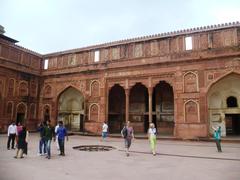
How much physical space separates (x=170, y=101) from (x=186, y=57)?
5504mm

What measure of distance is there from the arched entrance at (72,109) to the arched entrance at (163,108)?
26.2ft

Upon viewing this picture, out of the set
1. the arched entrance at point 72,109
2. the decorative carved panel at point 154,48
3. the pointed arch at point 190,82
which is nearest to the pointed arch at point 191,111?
the pointed arch at point 190,82

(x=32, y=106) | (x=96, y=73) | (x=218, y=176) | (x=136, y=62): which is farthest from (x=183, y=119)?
(x=32, y=106)

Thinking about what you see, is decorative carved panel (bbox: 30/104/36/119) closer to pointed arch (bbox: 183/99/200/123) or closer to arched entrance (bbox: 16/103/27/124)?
arched entrance (bbox: 16/103/27/124)

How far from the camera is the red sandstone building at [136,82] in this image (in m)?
16.8

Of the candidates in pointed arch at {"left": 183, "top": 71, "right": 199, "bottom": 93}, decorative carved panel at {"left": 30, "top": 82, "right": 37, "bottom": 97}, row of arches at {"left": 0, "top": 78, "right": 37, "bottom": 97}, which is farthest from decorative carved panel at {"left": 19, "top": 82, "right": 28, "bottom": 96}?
pointed arch at {"left": 183, "top": 71, "right": 199, "bottom": 93}

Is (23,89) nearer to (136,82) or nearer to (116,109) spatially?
(116,109)

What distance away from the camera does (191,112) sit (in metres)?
16.9

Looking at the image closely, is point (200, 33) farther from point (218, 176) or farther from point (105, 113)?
point (218, 176)

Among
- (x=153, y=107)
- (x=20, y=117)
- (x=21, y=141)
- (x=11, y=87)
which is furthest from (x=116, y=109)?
(x=21, y=141)

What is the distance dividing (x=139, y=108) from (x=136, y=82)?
→ 4.07 m

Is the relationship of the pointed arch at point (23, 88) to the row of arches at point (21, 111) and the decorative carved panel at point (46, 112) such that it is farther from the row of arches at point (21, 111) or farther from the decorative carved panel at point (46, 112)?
the decorative carved panel at point (46, 112)

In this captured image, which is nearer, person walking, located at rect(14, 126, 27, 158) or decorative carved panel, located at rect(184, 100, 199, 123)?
person walking, located at rect(14, 126, 27, 158)

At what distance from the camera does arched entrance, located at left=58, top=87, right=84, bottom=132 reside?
24258 mm
